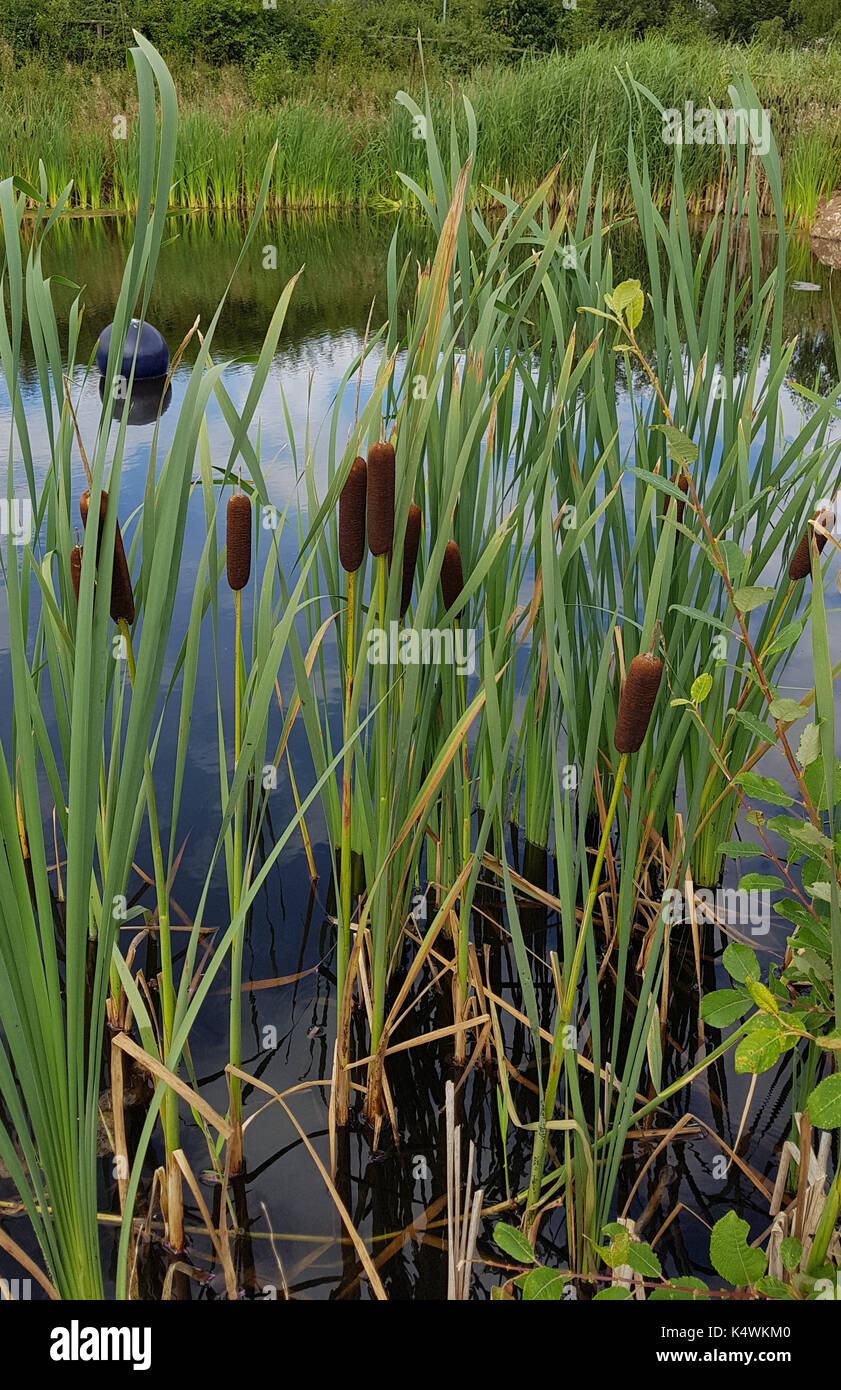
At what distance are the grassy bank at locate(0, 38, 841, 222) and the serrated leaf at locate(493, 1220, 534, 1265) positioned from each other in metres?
7.76

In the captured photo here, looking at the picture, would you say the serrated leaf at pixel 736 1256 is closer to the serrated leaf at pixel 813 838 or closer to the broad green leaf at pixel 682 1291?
the broad green leaf at pixel 682 1291

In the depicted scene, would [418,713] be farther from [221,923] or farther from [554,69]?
[554,69]

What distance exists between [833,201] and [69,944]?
A: 356 inches

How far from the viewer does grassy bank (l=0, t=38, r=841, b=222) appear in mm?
7910

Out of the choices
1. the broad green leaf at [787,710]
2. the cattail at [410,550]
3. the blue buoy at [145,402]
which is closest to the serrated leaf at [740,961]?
the broad green leaf at [787,710]

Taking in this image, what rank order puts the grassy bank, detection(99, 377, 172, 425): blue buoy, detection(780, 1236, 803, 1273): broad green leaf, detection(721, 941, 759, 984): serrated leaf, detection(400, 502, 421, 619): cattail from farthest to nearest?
the grassy bank < detection(99, 377, 172, 425): blue buoy < detection(400, 502, 421, 619): cattail < detection(721, 941, 759, 984): serrated leaf < detection(780, 1236, 803, 1273): broad green leaf

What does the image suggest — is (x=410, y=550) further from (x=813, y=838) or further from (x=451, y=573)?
(x=813, y=838)

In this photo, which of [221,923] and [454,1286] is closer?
[454,1286]

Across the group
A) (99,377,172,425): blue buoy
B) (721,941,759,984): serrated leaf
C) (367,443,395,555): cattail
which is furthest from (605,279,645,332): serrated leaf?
(99,377,172,425): blue buoy

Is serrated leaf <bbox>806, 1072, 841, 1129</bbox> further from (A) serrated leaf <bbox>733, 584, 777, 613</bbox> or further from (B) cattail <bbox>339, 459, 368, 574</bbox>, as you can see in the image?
(B) cattail <bbox>339, 459, 368, 574</bbox>

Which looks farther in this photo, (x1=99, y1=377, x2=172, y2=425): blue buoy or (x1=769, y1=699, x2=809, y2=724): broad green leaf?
(x1=99, y1=377, x2=172, y2=425): blue buoy

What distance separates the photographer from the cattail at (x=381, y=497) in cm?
102

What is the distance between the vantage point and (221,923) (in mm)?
1709
